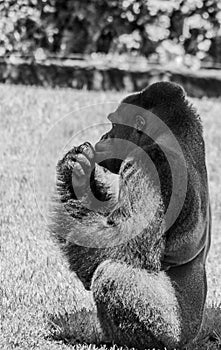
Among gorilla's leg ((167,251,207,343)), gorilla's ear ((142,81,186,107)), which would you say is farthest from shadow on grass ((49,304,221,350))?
gorilla's ear ((142,81,186,107))

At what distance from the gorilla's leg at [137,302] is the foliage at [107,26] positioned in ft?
19.4

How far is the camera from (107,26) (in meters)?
9.98

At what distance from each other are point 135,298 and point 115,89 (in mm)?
6410

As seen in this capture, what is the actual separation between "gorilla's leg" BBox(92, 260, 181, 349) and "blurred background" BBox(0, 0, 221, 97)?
5.93 m

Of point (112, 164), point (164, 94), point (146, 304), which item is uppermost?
point (164, 94)

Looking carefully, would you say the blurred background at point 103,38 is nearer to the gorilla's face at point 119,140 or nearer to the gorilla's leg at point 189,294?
the gorilla's face at point 119,140

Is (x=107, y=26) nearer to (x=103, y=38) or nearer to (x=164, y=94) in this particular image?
(x=103, y=38)

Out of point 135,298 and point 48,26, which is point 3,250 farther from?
point 48,26

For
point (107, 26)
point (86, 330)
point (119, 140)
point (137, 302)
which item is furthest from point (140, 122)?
point (107, 26)

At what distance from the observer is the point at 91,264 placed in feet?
12.8

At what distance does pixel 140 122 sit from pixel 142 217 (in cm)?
47

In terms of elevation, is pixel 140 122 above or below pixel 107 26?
below

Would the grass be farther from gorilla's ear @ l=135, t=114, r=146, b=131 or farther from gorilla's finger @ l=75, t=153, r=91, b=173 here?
gorilla's ear @ l=135, t=114, r=146, b=131

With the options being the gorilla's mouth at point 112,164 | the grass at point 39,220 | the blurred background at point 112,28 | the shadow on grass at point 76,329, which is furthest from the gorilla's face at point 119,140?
the blurred background at point 112,28
